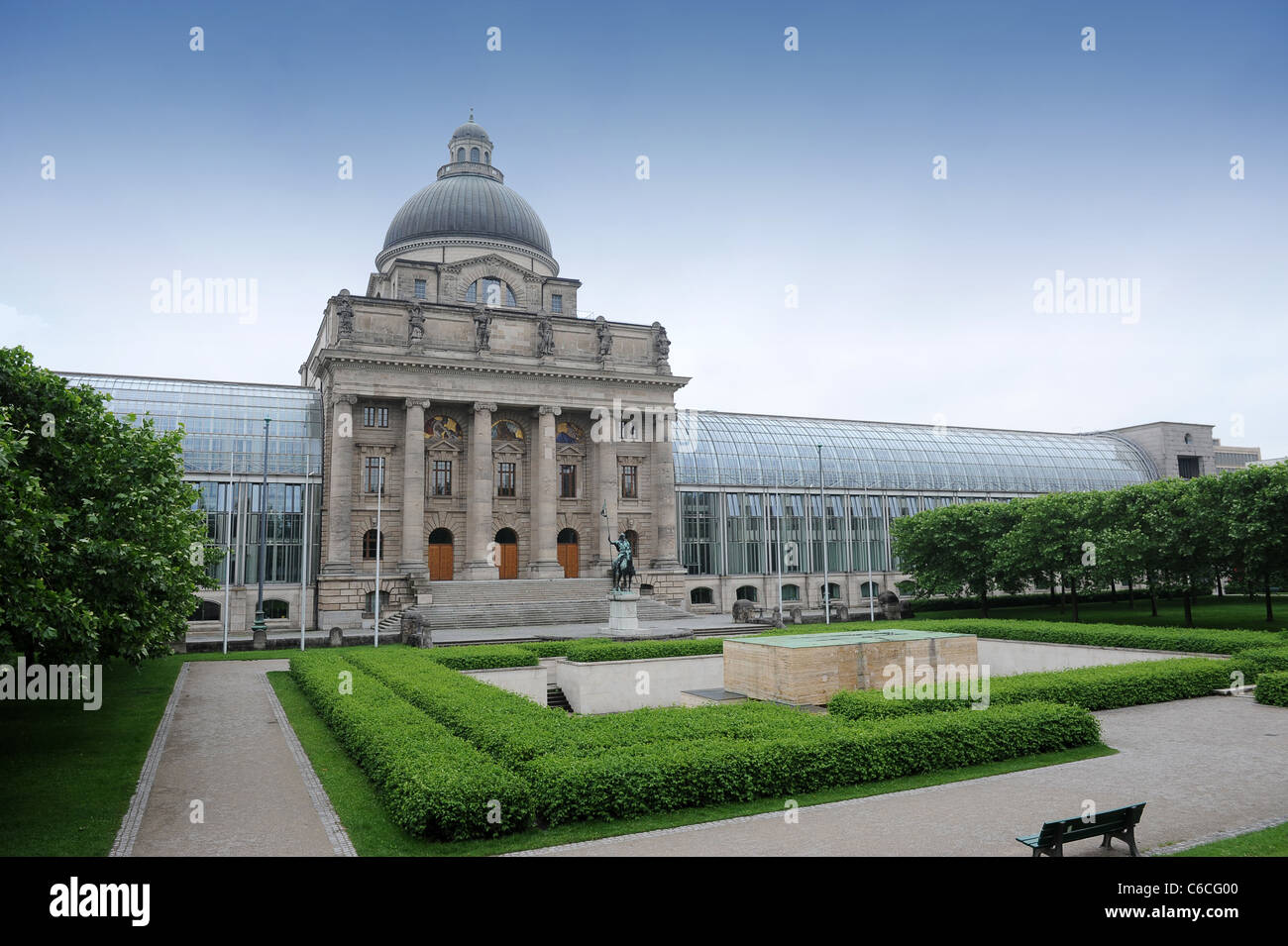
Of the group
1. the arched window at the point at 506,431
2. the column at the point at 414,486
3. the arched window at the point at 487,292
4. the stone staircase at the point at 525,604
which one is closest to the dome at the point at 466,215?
the arched window at the point at 487,292

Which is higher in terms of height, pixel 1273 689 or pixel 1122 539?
pixel 1122 539

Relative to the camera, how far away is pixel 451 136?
257 ft

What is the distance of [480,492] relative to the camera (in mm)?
60250

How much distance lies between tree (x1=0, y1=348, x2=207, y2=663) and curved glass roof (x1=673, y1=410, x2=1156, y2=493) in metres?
51.6

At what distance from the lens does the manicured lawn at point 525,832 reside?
46.4ft

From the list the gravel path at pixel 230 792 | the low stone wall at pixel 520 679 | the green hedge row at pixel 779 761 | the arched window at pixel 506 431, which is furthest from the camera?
the arched window at pixel 506 431

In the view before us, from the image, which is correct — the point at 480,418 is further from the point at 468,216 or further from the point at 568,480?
the point at 468,216

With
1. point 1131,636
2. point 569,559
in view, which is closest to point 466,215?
point 569,559

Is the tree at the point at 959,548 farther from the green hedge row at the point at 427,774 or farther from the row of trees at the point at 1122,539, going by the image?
the green hedge row at the point at 427,774

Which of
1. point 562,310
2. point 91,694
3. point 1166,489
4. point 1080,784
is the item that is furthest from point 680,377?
point 1080,784

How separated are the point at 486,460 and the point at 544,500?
5.13 m

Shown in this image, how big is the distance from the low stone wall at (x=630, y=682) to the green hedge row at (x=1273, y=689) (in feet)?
61.4
